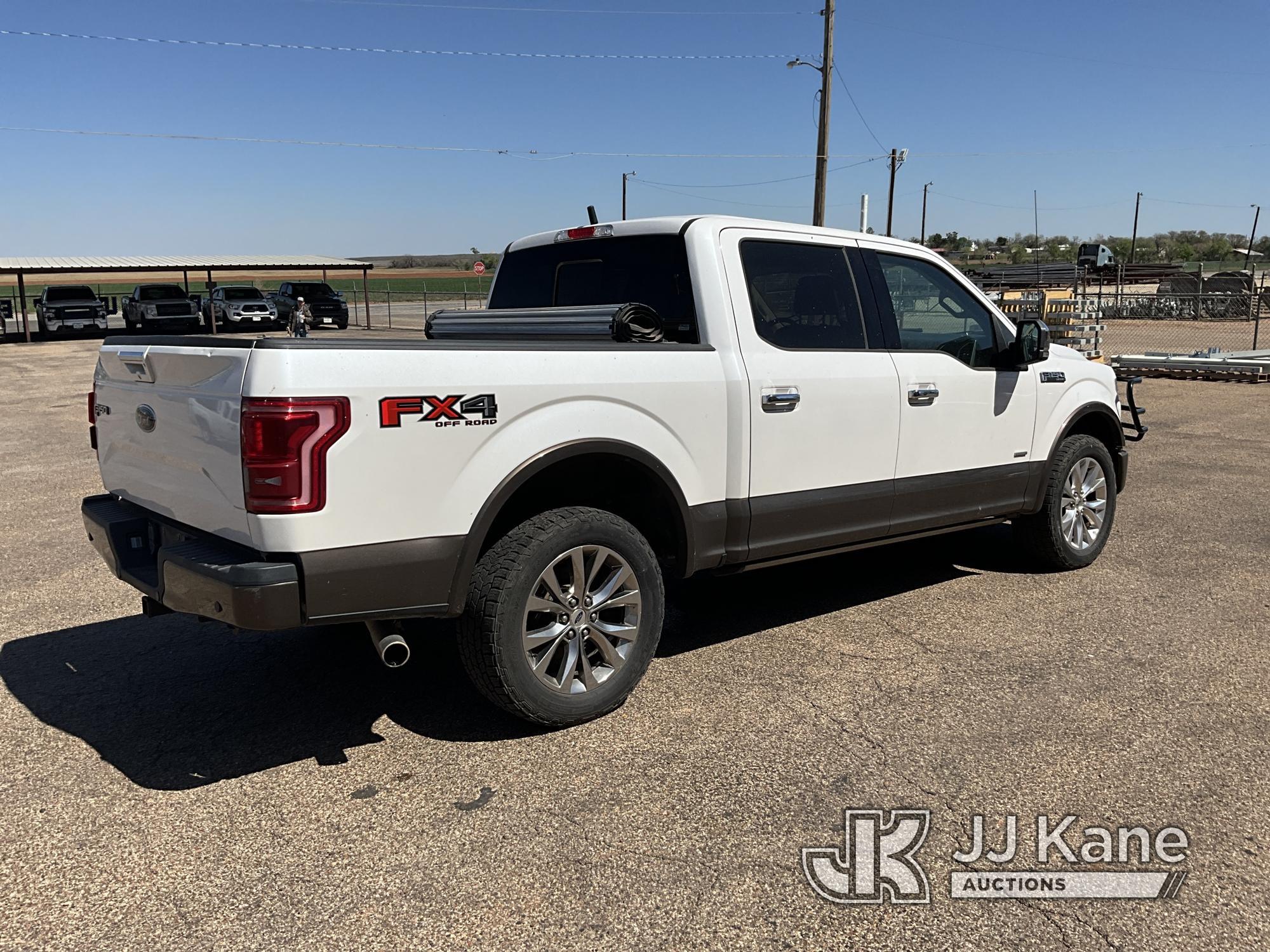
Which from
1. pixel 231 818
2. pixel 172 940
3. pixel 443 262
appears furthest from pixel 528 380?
pixel 443 262

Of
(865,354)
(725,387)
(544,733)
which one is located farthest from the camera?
(865,354)

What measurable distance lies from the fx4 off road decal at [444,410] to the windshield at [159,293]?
1320 inches

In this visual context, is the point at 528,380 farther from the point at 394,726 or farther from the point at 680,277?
the point at 394,726

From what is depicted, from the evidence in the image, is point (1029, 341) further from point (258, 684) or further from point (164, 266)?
point (164, 266)

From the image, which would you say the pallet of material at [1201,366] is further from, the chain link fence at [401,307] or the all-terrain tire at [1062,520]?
the chain link fence at [401,307]

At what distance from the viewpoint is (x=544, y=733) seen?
12.9ft

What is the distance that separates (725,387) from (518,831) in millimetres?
1935

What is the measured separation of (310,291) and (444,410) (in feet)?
113

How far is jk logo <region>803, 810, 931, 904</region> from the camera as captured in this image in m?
2.88

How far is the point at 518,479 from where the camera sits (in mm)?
3609

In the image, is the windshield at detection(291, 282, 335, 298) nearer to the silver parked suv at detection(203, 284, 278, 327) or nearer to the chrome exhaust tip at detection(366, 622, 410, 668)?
the silver parked suv at detection(203, 284, 278, 327)

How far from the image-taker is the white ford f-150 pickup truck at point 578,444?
322 centimetres

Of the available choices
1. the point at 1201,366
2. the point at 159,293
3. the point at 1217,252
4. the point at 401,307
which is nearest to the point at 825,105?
the point at 1201,366

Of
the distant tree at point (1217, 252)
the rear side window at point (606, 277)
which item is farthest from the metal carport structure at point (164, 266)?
the distant tree at point (1217, 252)
